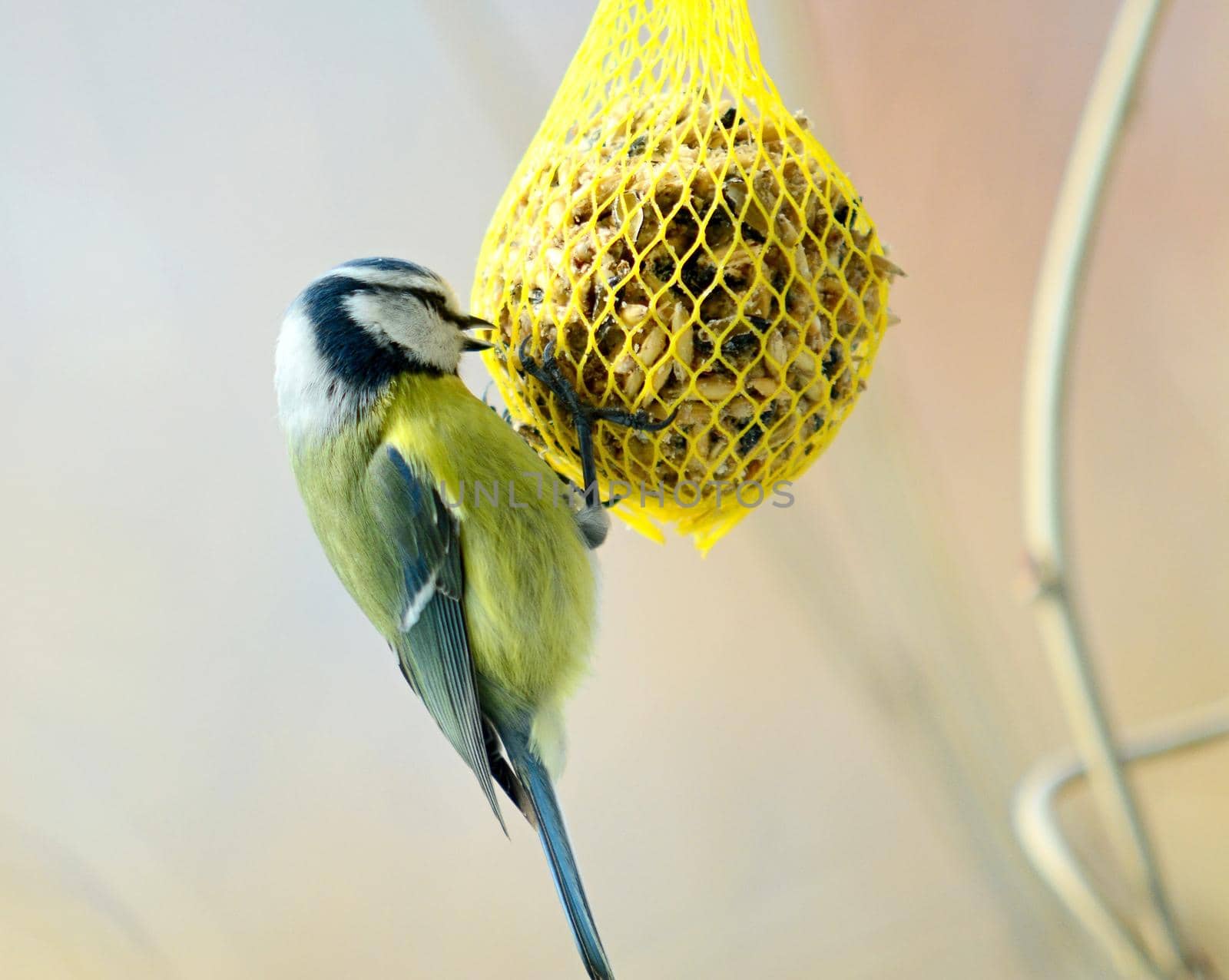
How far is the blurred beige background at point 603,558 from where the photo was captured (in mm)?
2207

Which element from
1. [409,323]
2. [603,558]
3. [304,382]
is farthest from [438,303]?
[603,558]

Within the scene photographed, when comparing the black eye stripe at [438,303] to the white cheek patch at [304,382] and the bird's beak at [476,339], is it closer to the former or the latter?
the bird's beak at [476,339]

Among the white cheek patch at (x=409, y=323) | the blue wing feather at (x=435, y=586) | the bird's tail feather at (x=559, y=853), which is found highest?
the white cheek patch at (x=409, y=323)

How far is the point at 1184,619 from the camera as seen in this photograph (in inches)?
95.7

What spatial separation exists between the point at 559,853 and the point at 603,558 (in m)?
1.12

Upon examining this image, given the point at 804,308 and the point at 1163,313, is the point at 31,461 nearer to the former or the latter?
the point at 804,308

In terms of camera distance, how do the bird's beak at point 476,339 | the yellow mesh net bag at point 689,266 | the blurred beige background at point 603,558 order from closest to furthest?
the yellow mesh net bag at point 689,266, the bird's beak at point 476,339, the blurred beige background at point 603,558

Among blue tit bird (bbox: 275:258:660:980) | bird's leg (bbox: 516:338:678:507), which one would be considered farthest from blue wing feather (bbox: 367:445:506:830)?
bird's leg (bbox: 516:338:678:507)

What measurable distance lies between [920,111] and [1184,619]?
4.13ft

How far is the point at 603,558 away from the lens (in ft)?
8.02

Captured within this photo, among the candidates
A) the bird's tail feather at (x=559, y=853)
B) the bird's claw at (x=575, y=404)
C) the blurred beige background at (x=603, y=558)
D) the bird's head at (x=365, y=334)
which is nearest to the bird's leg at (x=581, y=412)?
the bird's claw at (x=575, y=404)

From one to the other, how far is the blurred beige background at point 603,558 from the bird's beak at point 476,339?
0.96 metres

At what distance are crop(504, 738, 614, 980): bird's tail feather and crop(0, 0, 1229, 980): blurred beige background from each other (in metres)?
0.81

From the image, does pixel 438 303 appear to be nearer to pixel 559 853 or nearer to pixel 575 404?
pixel 575 404
